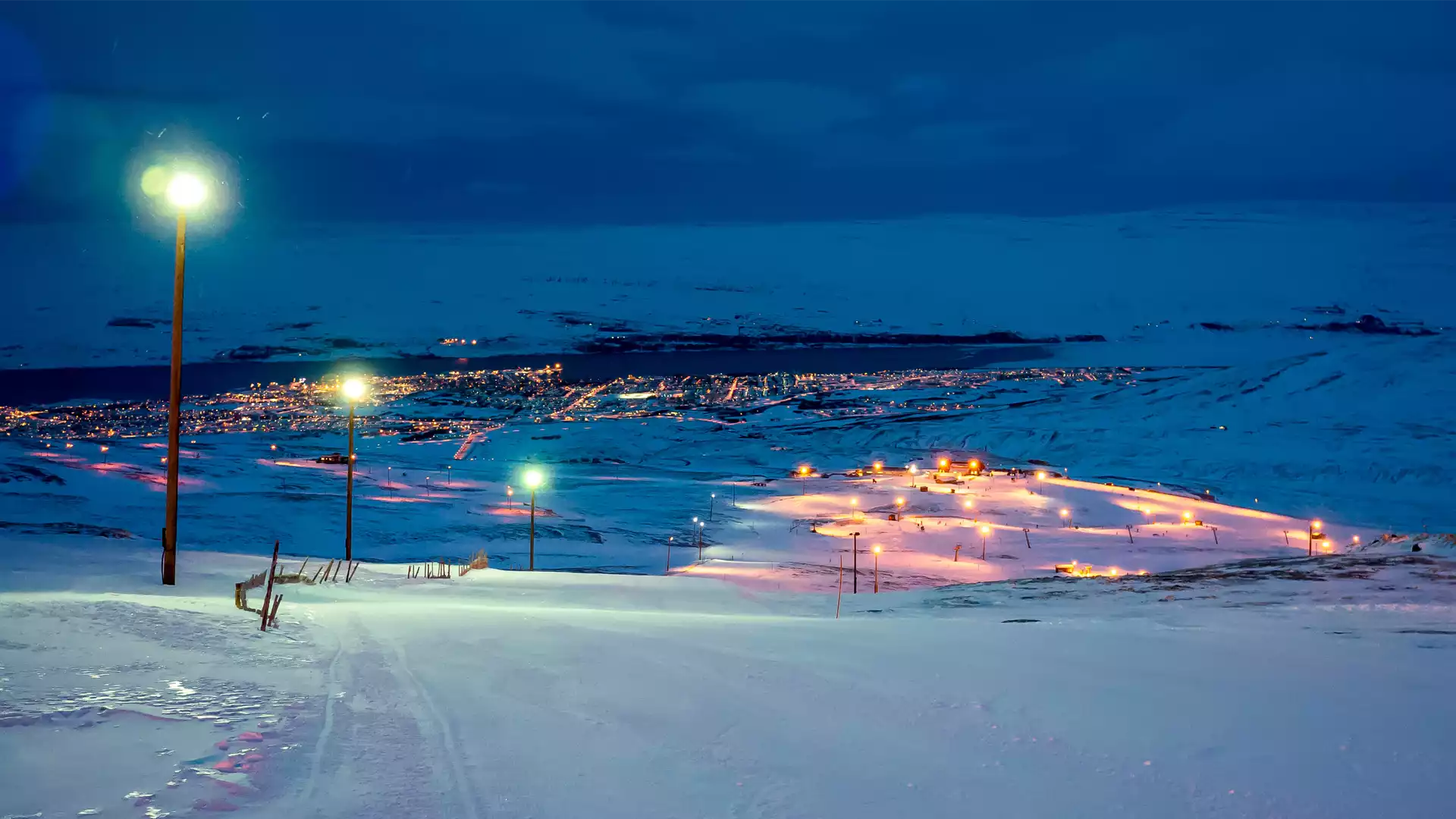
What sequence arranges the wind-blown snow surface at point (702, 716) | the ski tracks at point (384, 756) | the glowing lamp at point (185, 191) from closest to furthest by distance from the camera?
the ski tracks at point (384, 756)
the wind-blown snow surface at point (702, 716)
the glowing lamp at point (185, 191)

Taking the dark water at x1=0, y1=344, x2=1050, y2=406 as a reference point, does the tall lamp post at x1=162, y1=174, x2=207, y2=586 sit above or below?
below

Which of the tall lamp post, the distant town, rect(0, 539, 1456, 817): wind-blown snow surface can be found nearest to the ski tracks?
rect(0, 539, 1456, 817): wind-blown snow surface

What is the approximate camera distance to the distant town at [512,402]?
90.6 metres

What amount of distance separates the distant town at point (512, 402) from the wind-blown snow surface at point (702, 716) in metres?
78.0

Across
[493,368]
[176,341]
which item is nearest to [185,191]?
[176,341]

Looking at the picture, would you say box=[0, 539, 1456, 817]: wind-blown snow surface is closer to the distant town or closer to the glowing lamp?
the glowing lamp

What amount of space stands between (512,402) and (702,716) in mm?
104816

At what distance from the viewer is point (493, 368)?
16212 centimetres

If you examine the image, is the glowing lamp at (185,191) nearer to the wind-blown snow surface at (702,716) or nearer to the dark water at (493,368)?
the wind-blown snow surface at (702,716)

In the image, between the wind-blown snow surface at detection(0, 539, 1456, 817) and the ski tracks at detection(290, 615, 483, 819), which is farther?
the wind-blown snow surface at detection(0, 539, 1456, 817)

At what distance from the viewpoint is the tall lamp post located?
44.5 feet

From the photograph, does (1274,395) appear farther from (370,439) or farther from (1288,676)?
(1288,676)

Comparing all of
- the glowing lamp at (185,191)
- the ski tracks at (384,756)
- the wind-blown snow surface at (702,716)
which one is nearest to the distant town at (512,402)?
the glowing lamp at (185,191)

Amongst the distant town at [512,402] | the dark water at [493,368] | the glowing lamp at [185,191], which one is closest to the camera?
the glowing lamp at [185,191]
